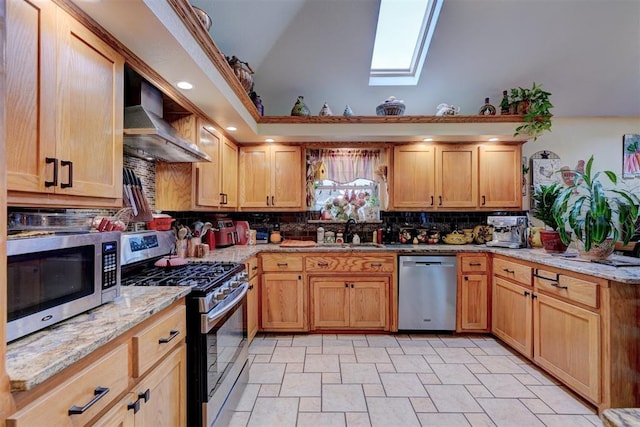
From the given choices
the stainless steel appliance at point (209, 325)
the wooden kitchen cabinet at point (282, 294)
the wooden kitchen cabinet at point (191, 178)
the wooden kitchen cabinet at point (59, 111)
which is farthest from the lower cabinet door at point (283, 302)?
the wooden kitchen cabinet at point (59, 111)

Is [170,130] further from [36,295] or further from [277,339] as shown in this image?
[277,339]

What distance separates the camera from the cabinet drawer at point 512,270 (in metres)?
2.48

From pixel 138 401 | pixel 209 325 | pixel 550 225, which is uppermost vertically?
pixel 550 225

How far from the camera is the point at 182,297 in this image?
1.41m

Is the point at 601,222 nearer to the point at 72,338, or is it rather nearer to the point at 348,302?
the point at 348,302

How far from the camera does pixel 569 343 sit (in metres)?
2.03

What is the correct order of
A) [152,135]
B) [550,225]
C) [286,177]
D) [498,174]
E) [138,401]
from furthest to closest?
[286,177] → [498,174] → [550,225] → [152,135] → [138,401]

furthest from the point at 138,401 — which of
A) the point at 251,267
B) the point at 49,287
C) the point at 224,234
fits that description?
the point at 224,234

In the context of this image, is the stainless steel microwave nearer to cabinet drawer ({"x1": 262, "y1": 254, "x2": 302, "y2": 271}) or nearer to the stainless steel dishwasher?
cabinet drawer ({"x1": 262, "y1": 254, "x2": 302, "y2": 271})

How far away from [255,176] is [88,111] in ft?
7.15

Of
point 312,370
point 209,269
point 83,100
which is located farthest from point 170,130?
point 312,370

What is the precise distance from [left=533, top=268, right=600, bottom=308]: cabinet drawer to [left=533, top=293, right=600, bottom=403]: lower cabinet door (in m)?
0.06

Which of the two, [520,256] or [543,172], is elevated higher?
[543,172]

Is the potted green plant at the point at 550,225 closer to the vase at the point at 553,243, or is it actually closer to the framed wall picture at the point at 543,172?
the vase at the point at 553,243
